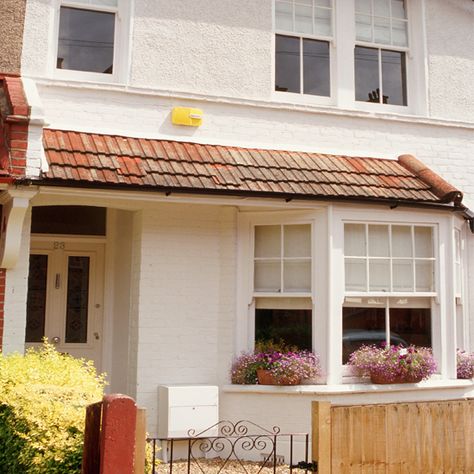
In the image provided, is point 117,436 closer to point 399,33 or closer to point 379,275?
point 379,275

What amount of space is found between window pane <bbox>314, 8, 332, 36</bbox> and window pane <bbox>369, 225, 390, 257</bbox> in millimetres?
2993

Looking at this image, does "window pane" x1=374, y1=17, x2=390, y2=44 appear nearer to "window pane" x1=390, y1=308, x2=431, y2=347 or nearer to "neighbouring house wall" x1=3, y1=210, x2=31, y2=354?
"window pane" x1=390, y1=308, x2=431, y2=347

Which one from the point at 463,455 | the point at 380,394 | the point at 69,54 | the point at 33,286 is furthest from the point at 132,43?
the point at 463,455

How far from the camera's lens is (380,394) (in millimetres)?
8234

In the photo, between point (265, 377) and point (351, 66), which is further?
point (351, 66)

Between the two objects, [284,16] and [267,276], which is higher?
[284,16]

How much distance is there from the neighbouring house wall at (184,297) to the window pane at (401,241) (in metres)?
2.00

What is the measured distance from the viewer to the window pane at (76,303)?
9.30 metres

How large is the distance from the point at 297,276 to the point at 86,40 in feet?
13.0

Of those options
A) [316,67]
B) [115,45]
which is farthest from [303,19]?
[115,45]

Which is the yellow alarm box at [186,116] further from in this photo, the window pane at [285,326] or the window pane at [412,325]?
the window pane at [412,325]

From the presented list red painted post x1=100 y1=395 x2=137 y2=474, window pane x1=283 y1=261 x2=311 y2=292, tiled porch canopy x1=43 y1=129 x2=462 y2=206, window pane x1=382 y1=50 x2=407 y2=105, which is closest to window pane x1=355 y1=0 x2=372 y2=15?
window pane x1=382 y1=50 x2=407 y2=105

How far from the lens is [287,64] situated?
940cm

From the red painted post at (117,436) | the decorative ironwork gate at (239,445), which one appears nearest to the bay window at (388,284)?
the decorative ironwork gate at (239,445)
